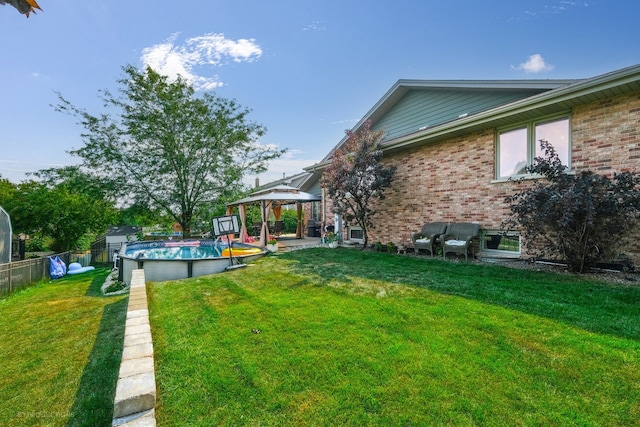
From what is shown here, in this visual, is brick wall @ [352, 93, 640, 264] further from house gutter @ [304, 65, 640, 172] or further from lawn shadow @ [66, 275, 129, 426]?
lawn shadow @ [66, 275, 129, 426]

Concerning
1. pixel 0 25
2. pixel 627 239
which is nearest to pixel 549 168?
pixel 627 239

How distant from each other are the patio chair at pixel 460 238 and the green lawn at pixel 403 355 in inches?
94.9

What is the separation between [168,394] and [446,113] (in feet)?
39.1

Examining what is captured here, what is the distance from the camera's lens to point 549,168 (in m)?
5.91

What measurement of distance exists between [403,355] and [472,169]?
6957mm

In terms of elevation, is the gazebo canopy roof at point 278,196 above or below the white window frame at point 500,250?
above

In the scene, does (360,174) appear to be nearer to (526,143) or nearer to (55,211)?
(526,143)

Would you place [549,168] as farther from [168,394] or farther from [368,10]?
[368,10]

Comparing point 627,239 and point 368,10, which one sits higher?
point 368,10

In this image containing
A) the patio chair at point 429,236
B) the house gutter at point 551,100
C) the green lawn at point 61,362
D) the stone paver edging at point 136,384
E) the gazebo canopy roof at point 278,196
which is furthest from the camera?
the gazebo canopy roof at point 278,196

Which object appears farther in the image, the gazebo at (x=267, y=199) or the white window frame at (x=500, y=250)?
the gazebo at (x=267, y=199)

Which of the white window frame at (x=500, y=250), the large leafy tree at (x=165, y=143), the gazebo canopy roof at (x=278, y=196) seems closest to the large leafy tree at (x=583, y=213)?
the white window frame at (x=500, y=250)

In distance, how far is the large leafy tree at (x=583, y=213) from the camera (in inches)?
206

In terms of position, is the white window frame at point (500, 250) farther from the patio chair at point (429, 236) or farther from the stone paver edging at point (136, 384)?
the stone paver edging at point (136, 384)
